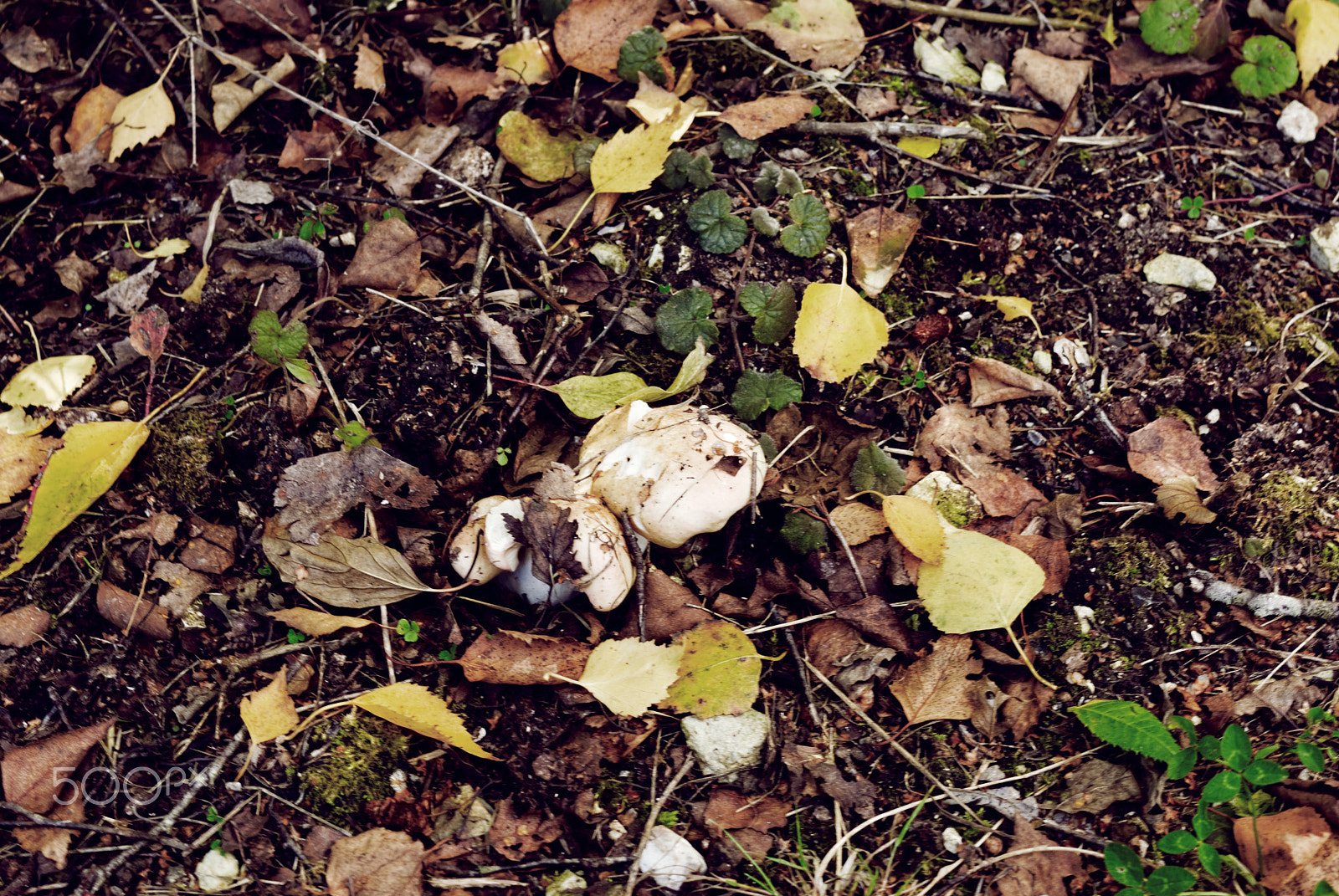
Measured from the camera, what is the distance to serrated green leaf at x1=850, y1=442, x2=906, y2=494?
8.47 ft

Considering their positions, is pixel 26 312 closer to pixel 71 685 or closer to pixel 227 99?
pixel 227 99

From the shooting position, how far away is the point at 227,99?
311 cm

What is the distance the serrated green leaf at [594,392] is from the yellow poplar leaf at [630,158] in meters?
0.71

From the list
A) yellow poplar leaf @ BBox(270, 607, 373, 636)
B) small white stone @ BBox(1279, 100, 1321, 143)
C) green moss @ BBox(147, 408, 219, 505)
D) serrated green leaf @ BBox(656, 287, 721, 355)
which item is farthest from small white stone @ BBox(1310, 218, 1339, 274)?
green moss @ BBox(147, 408, 219, 505)

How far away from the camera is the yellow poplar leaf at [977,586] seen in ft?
7.83

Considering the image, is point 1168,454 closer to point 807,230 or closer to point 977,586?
point 977,586

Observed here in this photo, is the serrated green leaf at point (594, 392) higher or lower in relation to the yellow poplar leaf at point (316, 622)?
higher

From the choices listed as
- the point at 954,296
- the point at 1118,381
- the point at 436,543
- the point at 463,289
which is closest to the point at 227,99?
the point at 463,289

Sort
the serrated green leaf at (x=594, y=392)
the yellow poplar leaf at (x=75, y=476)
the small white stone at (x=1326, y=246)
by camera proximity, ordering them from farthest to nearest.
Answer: the small white stone at (x=1326, y=246), the serrated green leaf at (x=594, y=392), the yellow poplar leaf at (x=75, y=476)

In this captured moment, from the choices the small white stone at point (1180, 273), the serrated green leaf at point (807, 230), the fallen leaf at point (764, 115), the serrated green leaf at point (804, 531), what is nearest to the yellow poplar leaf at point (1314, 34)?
the small white stone at point (1180, 273)

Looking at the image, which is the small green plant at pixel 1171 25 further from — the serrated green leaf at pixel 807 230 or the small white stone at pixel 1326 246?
the serrated green leaf at pixel 807 230

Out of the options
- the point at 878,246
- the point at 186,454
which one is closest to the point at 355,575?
the point at 186,454

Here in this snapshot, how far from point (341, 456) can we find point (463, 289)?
28.4 inches

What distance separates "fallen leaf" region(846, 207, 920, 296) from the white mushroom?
31.7 inches
